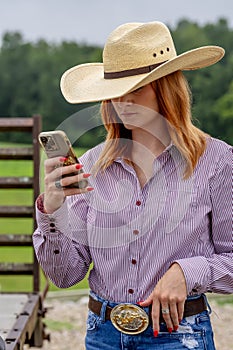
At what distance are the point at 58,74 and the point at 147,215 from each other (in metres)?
22.7

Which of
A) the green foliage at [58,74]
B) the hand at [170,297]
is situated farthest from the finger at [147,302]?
the green foliage at [58,74]

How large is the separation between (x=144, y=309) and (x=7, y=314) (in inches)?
67.8

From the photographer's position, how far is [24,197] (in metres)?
19.7

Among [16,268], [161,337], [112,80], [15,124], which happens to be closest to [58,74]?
[15,124]

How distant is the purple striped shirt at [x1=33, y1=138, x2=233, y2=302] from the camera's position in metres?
1.92

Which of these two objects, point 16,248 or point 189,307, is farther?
point 16,248

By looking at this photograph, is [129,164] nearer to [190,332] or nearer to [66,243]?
[66,243]

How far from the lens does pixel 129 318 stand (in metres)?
1.91

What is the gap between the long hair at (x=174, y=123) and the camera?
194cm

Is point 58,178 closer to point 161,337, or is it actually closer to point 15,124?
point 161,337

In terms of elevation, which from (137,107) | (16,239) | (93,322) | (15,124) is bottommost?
(16,239)

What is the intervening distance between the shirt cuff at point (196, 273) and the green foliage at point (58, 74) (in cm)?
1293

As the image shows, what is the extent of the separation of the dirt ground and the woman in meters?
→ 3.13

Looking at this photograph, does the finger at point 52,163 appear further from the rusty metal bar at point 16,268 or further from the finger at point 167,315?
the rusty metal bar at point 16,268
